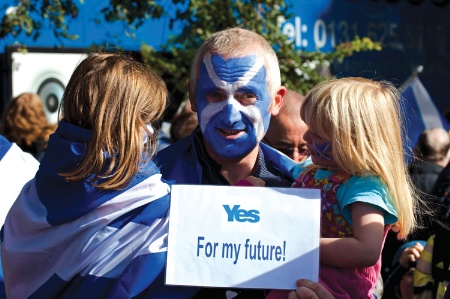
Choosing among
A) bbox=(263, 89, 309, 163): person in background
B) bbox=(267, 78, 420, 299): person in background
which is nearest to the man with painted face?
bbox=(267, 78, 420, 299): person in background

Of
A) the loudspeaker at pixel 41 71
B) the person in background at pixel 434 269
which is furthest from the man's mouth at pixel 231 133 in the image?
the loudspeaker at pixel 41 71

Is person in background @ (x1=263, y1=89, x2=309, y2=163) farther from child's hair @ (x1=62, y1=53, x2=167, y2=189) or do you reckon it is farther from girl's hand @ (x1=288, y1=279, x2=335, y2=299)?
girl's hand @ (x1=288, y1=279, x2=335, y2=299)

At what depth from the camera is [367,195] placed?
247 centimetres

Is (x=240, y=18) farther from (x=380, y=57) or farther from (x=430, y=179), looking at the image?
(x=380, y=57)

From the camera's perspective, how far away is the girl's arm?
2.43m

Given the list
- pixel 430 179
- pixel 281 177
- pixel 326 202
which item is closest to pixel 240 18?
pixel 430 179

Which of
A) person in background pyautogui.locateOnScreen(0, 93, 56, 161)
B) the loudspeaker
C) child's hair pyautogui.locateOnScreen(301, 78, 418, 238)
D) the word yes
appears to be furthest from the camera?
the loudspeaker

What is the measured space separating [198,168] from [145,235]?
0.55 metres

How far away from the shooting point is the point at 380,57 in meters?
11.2

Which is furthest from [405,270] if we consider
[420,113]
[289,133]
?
[420,113]

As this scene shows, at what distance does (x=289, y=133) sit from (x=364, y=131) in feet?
4.43

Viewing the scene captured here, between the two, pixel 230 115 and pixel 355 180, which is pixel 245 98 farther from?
pixel 355 180

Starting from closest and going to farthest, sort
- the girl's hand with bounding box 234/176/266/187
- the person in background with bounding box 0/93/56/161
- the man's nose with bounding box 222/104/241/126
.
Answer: the girl's hand with bounding box 234/176/266/187
the man's nose with bounding box 222/104/241/126
the person in background with bounding box 0/93/56/161

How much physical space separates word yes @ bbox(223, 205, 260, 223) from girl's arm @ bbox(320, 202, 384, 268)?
246mm
